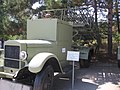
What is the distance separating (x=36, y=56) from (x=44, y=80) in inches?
25.4

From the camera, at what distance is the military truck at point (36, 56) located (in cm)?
541

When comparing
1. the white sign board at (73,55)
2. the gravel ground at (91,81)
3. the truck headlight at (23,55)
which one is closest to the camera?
the truck headlight at (23,55)

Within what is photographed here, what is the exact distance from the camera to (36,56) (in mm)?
5594

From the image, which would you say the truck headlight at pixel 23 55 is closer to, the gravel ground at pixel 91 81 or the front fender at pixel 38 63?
the front fender at pixel 38 63

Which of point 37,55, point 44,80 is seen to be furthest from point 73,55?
point 44,80

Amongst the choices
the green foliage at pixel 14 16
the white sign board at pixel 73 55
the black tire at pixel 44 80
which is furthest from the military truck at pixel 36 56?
the green foliage at pixel 14 16

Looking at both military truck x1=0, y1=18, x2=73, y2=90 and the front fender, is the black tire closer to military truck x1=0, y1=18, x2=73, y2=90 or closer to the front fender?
military truck x1=0, y1=18, x2=73, y2=90

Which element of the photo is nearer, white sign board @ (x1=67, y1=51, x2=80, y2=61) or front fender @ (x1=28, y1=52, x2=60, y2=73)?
front fender @ (x1=28, y1=52, x2=60, y2=73)

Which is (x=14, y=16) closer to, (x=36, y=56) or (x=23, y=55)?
(x=23, y=55)

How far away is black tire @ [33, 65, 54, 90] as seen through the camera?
523 cm

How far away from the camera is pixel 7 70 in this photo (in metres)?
6.07

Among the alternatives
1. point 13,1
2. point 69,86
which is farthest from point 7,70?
point 13,1

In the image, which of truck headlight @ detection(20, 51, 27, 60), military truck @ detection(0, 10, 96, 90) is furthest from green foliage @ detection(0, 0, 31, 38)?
truck headlight @ detection(20, 51, 27, 60)

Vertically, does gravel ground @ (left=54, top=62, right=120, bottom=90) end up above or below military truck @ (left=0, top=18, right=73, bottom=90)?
below
